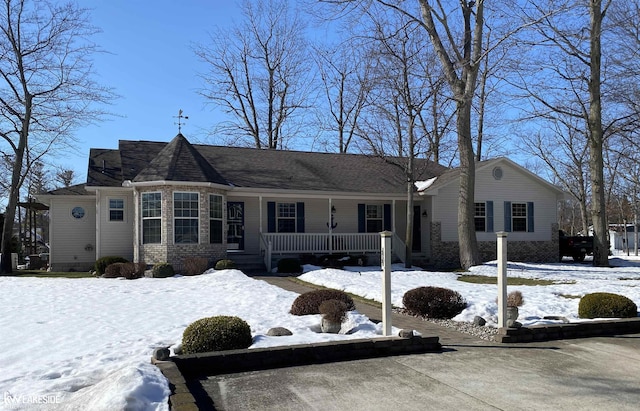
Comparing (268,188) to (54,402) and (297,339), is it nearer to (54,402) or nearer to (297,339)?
(297,339)

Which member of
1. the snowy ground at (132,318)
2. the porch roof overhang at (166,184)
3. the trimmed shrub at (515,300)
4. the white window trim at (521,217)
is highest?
the porch roof overhang at (166,184)

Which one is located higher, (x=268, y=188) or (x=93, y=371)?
(x=268, y=188)

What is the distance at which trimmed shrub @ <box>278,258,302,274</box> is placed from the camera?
1898cm

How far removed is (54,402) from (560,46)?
21.4 meters

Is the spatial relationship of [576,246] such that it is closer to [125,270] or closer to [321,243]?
[321,243]

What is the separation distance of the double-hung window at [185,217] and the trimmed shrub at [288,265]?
3194 mm

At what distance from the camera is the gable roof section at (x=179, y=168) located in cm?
1823

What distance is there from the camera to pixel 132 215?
20.4m

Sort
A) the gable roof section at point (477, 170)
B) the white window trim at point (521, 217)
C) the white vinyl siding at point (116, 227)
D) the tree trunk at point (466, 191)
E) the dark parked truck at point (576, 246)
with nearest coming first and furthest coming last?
the tree trunk at point (466, 191) < the white vinyl siding at point (116, 227) < the gable roof section at point (477, 170) < the white window trim at point (521, 217) < the dark parked truck at point (576, 246)

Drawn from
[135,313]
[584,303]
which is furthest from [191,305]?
[584,303]

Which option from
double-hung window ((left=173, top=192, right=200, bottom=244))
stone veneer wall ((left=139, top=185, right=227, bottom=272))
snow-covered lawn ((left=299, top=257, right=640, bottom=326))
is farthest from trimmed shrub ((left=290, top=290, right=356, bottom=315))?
double-hung window ((left=173, top=192, right=200, bottom=244))

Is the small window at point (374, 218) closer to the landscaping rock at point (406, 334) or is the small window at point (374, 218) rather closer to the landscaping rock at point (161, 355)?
the landscaping rock at point (406, 334)

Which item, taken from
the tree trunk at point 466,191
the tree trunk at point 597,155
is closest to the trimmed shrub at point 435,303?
the tree trunk at point 466,191

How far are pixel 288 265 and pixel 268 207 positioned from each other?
12.6 feet
